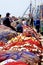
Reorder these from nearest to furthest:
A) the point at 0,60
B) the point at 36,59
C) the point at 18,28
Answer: the point at 0,60, the point at 36,59, the point at 18,28

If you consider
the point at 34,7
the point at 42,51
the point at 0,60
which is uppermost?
the point at 0,60

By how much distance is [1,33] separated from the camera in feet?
43.7

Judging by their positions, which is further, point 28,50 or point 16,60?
point 28,50

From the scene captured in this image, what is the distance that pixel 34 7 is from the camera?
36125 mm

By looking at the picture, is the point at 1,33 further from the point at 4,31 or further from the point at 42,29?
the point at 42,29

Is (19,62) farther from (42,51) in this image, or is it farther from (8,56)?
(42,51)

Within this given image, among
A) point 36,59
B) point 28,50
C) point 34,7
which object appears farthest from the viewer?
point 34,7

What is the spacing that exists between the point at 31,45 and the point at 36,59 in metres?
1.85

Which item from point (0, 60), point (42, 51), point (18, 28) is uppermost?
point (0, 60)

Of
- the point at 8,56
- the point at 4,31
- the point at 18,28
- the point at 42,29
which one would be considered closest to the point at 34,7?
the point at 42,29

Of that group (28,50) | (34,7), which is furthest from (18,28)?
(34,7)

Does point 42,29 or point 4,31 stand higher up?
point 4,31

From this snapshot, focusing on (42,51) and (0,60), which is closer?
(0,60)

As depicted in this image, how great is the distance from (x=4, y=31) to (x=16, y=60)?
6.23 metres
